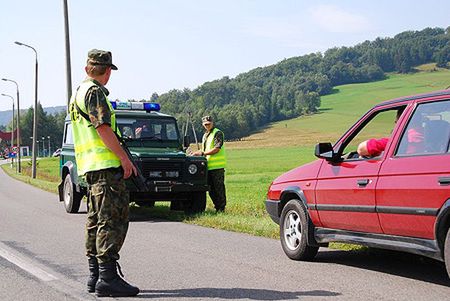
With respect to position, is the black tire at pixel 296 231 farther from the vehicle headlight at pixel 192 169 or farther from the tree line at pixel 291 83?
the tree line at pixel 291 83

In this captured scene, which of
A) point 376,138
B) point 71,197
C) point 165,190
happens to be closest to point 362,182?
point 376,138

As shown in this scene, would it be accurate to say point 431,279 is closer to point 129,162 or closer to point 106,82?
point 129,162

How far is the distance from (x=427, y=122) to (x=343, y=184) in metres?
1.15

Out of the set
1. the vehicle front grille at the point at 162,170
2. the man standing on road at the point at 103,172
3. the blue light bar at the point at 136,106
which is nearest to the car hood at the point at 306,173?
the man standing on road at the point at 103,172

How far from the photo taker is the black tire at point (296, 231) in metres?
7.50

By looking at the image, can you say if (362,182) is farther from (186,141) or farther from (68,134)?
(68,134)

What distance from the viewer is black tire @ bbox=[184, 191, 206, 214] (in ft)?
44.1

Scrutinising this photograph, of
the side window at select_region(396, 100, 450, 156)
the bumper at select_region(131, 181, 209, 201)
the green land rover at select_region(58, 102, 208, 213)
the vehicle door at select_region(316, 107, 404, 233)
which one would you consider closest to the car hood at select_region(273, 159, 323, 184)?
the vehicle door at select_region(316, 107, 404, 233)

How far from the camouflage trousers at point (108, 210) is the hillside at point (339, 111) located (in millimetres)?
91086

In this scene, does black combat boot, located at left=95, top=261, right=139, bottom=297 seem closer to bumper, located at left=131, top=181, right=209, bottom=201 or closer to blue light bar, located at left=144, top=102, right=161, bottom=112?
bumper, located at left=131, top=181, right=209, bottom=201

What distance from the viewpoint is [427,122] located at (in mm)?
6133

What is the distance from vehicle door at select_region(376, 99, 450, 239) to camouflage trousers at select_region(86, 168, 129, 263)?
2378 mm

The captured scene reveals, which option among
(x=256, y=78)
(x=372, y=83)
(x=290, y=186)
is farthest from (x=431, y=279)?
(x=256, y=78)

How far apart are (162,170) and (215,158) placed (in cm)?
113
